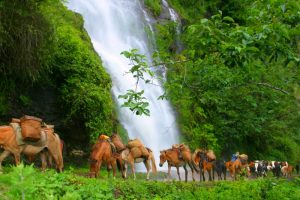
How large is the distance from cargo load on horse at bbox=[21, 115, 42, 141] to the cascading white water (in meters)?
9.61

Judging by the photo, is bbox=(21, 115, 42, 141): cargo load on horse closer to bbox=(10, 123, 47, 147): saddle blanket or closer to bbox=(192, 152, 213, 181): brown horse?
bbox=(10, 123, 47, 147): saddle blanket

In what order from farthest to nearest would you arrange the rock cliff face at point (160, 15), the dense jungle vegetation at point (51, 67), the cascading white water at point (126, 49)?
the rock cliff face at point (160, 15)
the cascading white water at point (126, 49)
the dense jungle vegetation at point (51, 67)

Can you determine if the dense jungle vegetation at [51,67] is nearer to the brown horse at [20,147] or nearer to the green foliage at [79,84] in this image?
the green foliage at [79,84]

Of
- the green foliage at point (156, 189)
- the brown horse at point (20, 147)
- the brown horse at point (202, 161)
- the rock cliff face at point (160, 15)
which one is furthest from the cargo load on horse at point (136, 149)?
the rock cliff face at point (160, 15)

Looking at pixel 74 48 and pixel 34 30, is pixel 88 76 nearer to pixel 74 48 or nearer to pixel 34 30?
pixel 74 48

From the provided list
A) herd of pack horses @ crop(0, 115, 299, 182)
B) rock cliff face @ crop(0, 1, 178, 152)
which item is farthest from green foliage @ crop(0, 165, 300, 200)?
rock cliff face @ crop(0, 1, 178, 152)

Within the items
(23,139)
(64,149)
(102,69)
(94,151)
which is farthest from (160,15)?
(23,139)

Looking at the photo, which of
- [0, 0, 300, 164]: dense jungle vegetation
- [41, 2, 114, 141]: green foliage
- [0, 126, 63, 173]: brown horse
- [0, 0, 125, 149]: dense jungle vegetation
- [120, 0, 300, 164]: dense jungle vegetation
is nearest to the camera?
[0, 0, 300, 164]: dense jungle vegetation

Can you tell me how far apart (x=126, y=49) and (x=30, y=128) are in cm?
1813

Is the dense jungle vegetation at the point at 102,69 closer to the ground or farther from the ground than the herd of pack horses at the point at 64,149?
farther from the ground

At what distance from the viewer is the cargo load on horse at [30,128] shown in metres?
8.23

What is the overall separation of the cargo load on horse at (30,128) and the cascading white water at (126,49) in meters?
9.61

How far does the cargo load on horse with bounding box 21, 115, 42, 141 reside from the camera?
27.0ft

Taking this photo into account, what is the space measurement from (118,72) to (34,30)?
10.3m
